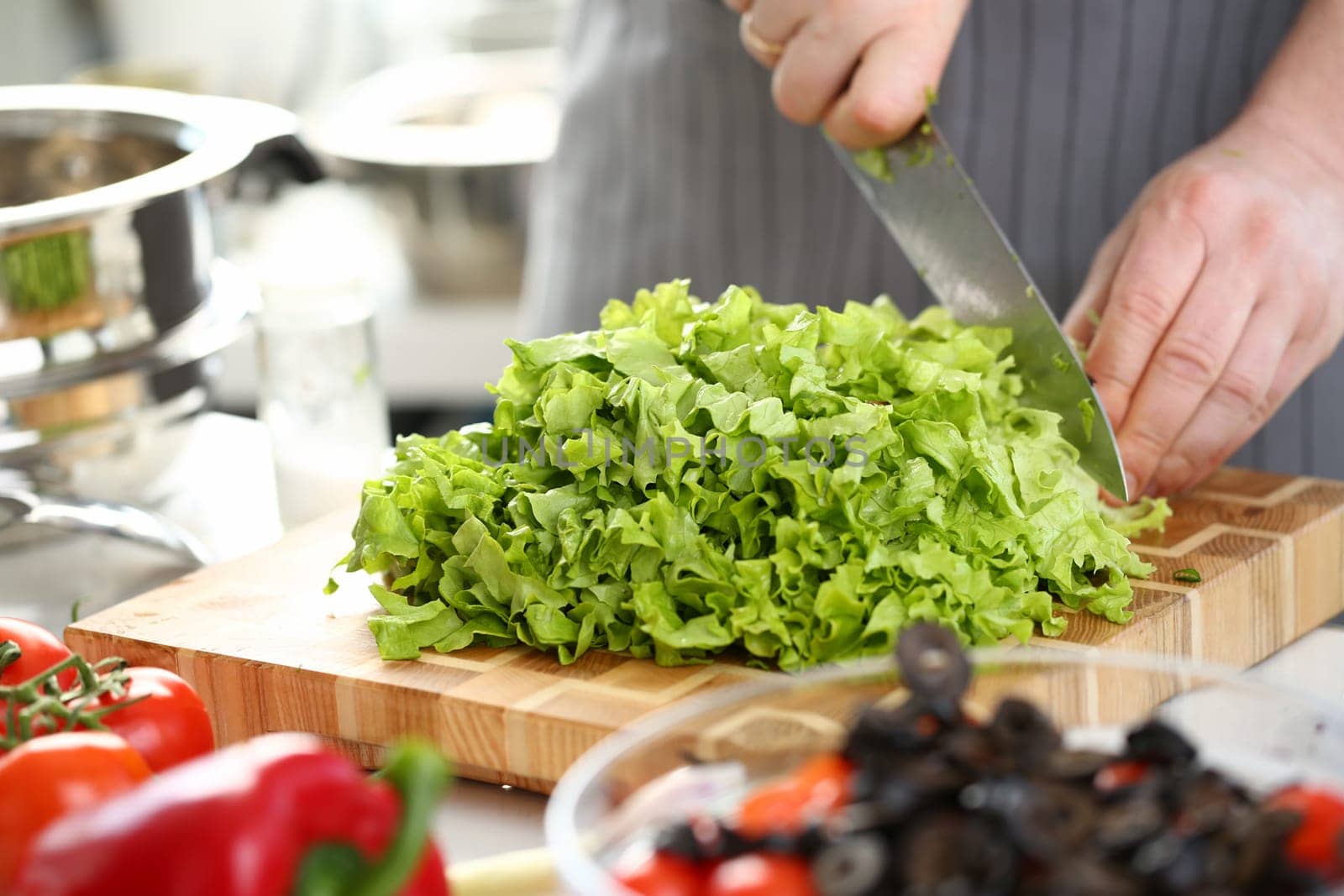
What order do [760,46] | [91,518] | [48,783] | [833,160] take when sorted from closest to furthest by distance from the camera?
[48,783] < [91,518] < [760,46] < [833,160]

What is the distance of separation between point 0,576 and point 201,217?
48cm

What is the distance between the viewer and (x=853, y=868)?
0.66 metres

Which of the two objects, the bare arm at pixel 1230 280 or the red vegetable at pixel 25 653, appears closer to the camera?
the red vegetable at pixel 25 653

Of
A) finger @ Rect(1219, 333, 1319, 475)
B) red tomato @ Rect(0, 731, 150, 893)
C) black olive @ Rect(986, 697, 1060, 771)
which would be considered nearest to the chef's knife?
finger @ Rect(1219, 333, 1319, 475)

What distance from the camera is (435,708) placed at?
1.27 m

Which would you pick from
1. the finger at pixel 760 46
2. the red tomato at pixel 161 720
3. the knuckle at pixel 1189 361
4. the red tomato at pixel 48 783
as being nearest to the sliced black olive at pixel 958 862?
the red tomato at pixel 48 783

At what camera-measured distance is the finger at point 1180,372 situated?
160cm

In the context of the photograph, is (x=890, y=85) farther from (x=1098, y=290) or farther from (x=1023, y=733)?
(x=1023, y=733)

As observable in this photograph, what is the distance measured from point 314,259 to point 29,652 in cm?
267

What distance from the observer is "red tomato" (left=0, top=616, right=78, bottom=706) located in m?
1.13

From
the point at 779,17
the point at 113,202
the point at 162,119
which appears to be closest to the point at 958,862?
the point at 113,202

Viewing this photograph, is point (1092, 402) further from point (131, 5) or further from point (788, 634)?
point (131, 5)

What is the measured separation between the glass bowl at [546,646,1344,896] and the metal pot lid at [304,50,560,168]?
284 cm
